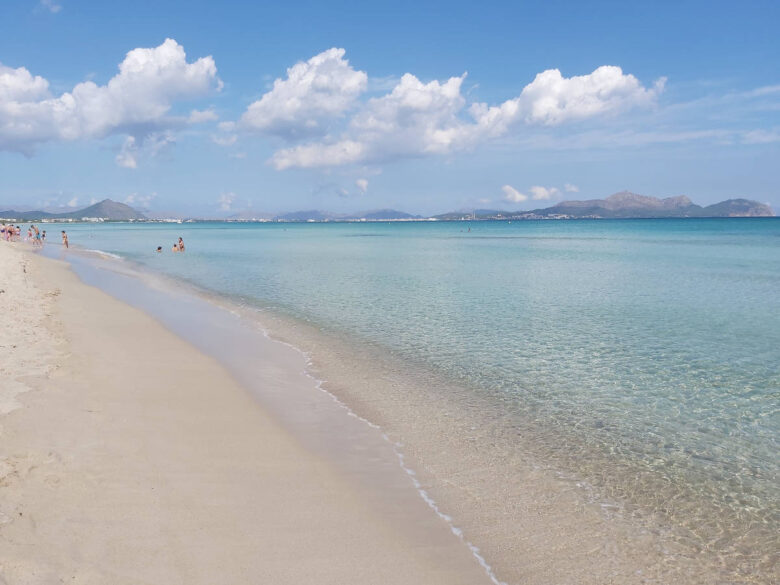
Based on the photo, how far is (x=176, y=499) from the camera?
21.5 ft

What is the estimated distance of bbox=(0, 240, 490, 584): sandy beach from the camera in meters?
5.29

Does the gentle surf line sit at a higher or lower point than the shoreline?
higher

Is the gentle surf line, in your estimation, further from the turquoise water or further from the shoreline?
the turquoise water

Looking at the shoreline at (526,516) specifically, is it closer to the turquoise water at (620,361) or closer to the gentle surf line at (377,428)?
the gentle surf line at (377,428)

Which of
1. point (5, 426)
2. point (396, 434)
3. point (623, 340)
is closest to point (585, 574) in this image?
point (396, 434)

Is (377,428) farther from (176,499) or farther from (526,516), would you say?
(176,499)

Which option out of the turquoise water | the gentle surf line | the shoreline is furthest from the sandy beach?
the turquoise water

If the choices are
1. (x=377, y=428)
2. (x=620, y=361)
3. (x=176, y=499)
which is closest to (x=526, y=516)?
(x=377, y=428)

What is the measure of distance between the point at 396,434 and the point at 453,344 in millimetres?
7072

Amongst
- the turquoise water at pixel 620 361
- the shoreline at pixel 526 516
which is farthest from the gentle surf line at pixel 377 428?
the turquoise water at pixel 620 361

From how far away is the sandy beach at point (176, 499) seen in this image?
5.29m

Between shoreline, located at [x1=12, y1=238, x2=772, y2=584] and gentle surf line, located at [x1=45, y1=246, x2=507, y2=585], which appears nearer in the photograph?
shoreline, located at [x1=12, y1=238, x2=772, y2=584]

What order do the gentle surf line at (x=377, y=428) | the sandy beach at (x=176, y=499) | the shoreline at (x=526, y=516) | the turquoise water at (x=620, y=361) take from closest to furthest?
the sandy beach at (x=176, y=499), the shoreline at (x=526, y=516), the gentle surf line at (x=377, y=428), the turquoise water at (x=620, y=361)

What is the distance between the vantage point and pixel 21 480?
21.6 feet
